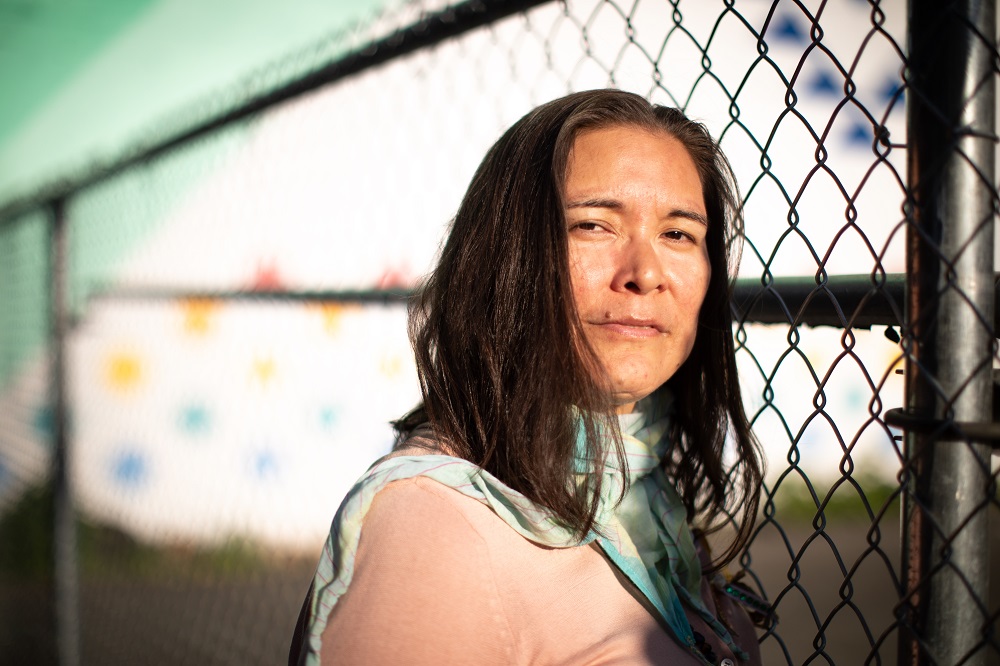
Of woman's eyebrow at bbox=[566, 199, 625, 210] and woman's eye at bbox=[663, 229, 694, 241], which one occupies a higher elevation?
woman's eyebrow at bbox=[566, 199, 625, 210]

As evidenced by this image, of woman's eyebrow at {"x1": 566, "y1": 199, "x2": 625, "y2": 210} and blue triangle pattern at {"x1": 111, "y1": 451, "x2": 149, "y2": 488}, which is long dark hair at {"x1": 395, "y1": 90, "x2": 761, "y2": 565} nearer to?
woman's eyebrow at {"x1": 566, "y1": 199, "x2": 625, "y2": 210}

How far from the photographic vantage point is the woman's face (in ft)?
4.04

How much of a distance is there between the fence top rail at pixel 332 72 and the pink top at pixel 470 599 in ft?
3.40

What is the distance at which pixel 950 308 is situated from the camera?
3.02 ft

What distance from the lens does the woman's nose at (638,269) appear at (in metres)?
1.22

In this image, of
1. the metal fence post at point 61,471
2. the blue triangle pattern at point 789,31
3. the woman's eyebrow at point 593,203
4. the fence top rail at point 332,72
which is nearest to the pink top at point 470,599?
the woman's eyebrow at point 593,203

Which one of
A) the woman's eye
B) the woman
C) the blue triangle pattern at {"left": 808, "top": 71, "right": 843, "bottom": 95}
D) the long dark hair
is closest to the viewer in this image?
the woman

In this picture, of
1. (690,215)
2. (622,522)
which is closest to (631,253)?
(690,215)

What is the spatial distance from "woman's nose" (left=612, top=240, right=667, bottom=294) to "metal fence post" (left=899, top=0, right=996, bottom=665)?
0.37m

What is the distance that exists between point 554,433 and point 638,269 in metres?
0.28

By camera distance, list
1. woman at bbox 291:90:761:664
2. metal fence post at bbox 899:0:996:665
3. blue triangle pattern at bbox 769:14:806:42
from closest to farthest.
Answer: metal fence post at bbox 899:0:996:665
woman at bbox 291:90:761:664
blue triangle pattern at bbox 769:14:806:42

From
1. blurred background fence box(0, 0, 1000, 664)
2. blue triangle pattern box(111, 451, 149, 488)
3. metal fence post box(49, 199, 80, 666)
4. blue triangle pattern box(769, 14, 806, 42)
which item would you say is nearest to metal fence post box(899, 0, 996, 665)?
blurred background fence box(0, 0, 1000, 664)

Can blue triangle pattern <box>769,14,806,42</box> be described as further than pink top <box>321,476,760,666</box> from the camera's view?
Yes

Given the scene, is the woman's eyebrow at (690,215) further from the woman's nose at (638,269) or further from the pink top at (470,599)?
the pink top at (470,599)
